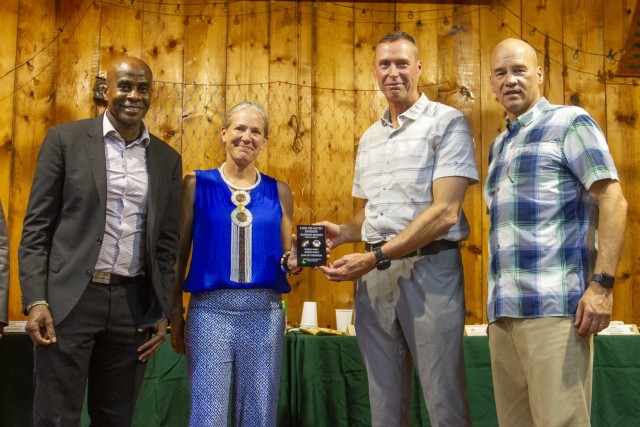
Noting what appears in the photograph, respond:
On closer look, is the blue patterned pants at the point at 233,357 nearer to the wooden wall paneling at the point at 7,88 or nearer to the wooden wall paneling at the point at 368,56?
the wooden wall paneling at the point at 368,56

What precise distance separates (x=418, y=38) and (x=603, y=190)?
259 cm

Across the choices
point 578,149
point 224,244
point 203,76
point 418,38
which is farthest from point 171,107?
point 578,149

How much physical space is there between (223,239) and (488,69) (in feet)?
8.43

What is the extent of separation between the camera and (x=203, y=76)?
172 inches

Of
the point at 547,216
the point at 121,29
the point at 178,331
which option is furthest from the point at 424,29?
the point at 178,331

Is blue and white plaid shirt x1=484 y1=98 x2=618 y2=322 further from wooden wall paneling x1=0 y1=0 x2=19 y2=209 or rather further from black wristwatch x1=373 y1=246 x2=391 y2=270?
wooden wall paneling x1=0 y1=0 x2=19 y2=209

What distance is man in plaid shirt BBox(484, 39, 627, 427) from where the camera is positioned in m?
2.08

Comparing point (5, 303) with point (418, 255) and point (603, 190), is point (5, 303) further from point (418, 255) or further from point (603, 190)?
point (603, 190)

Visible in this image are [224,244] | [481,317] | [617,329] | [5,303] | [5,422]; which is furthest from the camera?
[481,317]

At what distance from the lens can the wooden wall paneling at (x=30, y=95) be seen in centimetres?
422

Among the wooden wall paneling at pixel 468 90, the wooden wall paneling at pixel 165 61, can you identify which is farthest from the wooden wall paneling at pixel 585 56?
the wooden wall paneling at pixel 165 61

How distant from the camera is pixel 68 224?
2322mm

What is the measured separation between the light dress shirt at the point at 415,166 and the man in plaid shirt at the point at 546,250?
15 centimetres

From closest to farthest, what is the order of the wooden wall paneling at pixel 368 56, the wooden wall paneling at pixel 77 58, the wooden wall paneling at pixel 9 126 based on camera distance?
the wooden wall paneling at pixel 9 126 < the wooden wall paneling at pixel 77 58 < the wooden wall paneling at pixel 368 56
